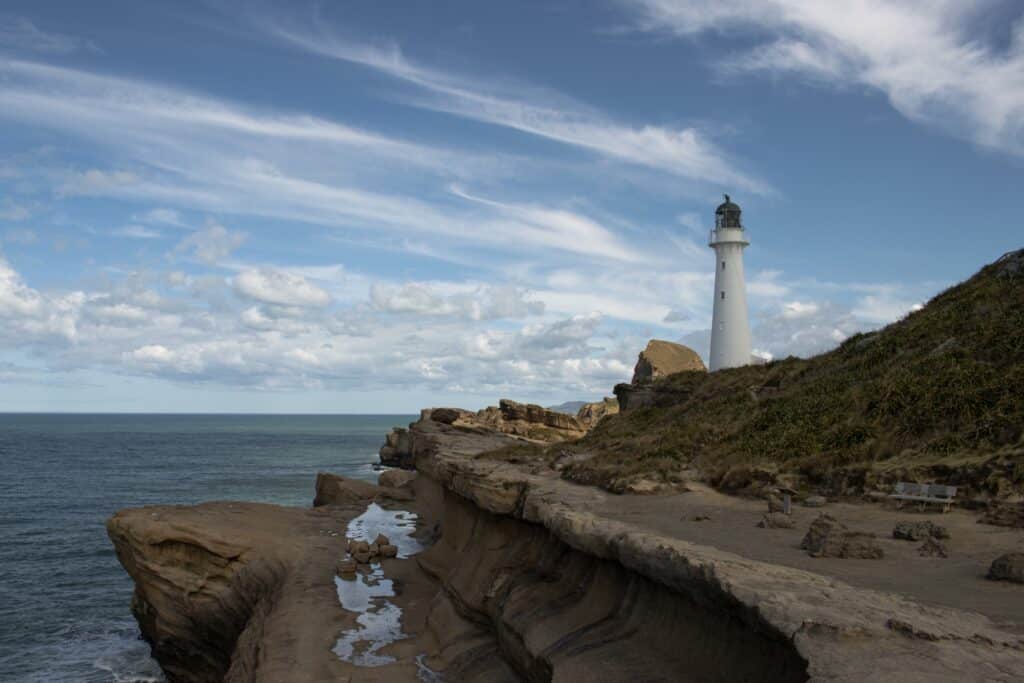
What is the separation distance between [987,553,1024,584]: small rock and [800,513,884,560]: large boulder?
1.65m

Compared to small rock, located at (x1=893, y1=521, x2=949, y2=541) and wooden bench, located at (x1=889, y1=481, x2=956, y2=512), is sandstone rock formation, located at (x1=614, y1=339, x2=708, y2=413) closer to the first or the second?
wooden bench, located at (x1=889, y1=481, x2=956, y2=512)

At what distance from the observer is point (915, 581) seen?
9.23 metres

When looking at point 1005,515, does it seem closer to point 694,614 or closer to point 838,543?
point 838,543

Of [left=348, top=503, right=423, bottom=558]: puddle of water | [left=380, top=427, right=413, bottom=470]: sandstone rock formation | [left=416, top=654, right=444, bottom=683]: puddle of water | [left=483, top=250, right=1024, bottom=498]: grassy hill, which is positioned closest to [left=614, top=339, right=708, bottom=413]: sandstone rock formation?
[left=483, top=250, right=1024, bottom=498]: grassy hill

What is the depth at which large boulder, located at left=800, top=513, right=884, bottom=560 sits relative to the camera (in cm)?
1064

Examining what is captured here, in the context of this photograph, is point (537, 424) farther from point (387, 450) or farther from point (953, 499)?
point (953, 499)

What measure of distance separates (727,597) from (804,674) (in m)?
1.38

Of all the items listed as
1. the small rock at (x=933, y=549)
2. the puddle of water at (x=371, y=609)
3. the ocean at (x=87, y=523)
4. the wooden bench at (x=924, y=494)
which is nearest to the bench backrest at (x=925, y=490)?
the wooden bench at (x=924, y=494)

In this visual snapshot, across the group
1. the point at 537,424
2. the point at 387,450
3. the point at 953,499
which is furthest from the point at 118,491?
the point at 953,499

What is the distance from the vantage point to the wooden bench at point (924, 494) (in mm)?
13141

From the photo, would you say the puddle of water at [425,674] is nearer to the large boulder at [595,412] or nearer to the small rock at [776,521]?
the small rock at [776,521]

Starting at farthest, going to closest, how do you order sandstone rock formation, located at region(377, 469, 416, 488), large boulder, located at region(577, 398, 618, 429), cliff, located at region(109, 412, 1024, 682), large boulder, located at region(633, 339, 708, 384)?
large boulder, located at region(577, 398, 618, 429), large boulder, located at region(633, 339, 708, 384), sandstone rock formation, located at region(377, 469, 416, 488), cliff, located at region(109, 412, 1024, 682)

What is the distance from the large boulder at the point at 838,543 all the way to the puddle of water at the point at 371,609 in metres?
9.09

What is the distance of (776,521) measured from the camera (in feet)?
43.8
